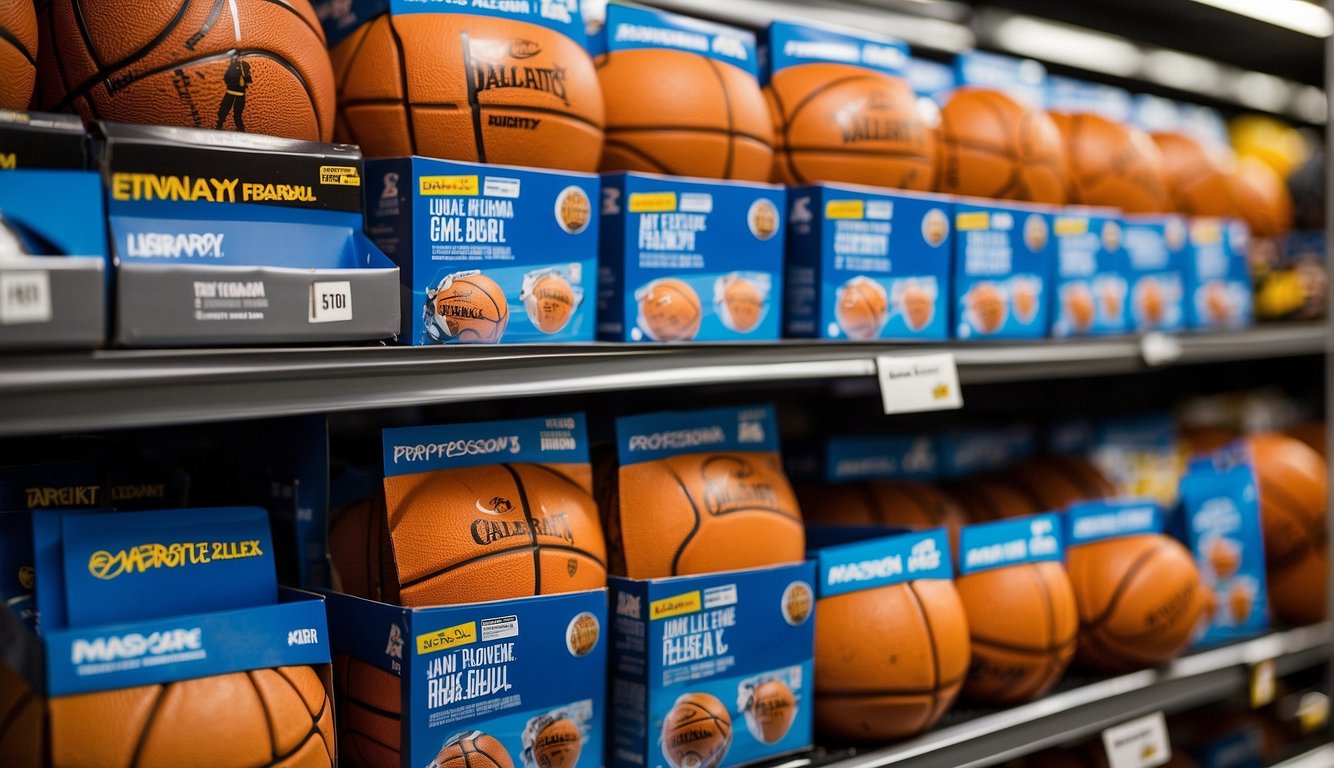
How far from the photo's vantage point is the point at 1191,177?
109 inches

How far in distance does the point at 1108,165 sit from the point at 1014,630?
1115 mm

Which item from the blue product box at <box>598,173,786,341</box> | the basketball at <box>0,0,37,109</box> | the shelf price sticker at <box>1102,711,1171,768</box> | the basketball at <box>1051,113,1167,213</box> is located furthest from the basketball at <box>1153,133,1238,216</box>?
the basketball at <box>0,0,37,109</box>

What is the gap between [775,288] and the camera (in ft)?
6.22

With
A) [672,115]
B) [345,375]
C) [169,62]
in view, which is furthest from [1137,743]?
[169,62]

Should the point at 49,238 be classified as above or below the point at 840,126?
below

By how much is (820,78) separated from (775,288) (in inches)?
16.2

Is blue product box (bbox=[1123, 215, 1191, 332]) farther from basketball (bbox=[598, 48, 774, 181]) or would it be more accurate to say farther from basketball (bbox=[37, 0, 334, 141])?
basketball (bbox=[37, 0, 334, 141])

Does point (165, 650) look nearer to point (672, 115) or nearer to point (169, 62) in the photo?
point (169, 62)

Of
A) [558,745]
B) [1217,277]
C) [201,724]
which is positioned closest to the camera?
[201,724]

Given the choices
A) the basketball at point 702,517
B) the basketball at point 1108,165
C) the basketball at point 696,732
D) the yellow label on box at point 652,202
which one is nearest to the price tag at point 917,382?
the basketball at point 702,517

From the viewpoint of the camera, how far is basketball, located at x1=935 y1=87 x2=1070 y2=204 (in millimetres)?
2203

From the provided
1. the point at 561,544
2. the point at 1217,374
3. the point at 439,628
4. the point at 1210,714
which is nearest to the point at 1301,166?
the point at 1217,374

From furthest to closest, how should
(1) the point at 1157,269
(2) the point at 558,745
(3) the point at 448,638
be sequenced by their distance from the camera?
1. (1) the point at 1157,269
2. (2) the point at 558,745
3. (3) the point at 448,638

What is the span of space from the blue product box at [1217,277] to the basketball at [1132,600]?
700 millimetres
